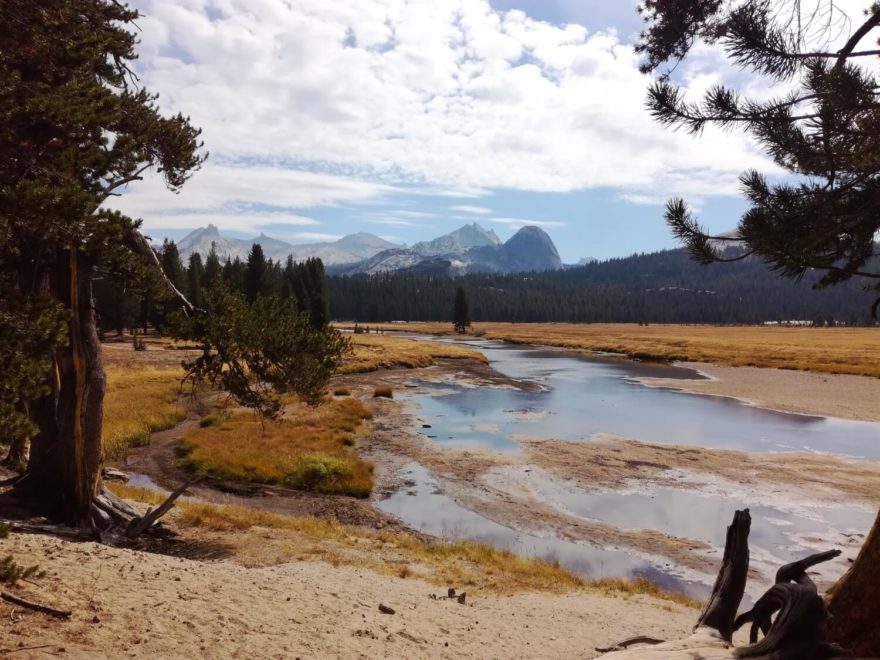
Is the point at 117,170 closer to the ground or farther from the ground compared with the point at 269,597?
farther from the ground

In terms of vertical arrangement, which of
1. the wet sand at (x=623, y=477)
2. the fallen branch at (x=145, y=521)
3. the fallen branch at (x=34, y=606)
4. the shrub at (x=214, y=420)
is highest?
the fallen branch at (x=34, y=606)

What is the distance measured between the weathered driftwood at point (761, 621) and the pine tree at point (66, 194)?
7.34 m

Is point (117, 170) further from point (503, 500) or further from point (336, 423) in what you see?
point (336, 423)

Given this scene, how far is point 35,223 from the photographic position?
19.9ft

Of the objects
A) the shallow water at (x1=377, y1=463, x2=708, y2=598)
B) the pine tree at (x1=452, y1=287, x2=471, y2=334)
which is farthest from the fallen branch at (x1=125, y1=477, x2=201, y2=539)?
the pine tree at (x1=452, y1=287, x2=471, y2=334)

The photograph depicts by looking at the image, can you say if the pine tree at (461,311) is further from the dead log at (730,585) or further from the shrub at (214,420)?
the dead log at (730,585)

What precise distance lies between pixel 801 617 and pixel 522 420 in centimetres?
3342

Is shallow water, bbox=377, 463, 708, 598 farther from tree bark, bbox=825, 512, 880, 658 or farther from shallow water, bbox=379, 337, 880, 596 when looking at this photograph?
tree bark, bbox=825, 512, 880, 658

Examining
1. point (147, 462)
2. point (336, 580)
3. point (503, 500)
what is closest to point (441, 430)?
point (503, 500)

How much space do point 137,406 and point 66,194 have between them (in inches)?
1274

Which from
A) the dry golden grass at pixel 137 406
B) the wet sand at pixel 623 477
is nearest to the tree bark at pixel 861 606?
the wet sand at pixel 623 477

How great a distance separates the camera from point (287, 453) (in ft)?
87.3

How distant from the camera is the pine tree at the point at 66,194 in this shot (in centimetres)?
623

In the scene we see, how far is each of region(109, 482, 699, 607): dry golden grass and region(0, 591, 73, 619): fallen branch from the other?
7283 millimetres
